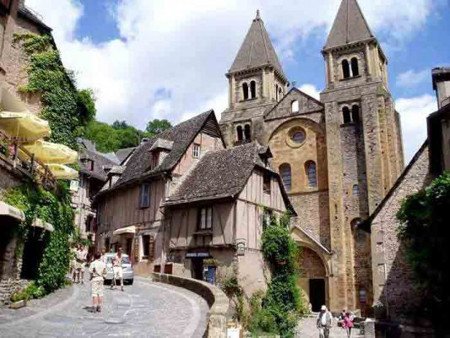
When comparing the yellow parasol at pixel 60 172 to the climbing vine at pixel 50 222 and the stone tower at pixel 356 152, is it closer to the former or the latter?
the climbing vine at pixel 50 222

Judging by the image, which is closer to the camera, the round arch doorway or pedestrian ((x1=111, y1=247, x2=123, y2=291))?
pedestrian ((x1=111, y1=247, x2=123, y2=291))

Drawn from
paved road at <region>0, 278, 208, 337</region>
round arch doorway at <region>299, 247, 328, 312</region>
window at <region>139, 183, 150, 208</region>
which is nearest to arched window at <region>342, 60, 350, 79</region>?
round arch doorway at <region>299, 247, 328, 312</region>

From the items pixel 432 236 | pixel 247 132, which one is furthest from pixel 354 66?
pixel 432 236

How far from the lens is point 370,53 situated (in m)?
37.5

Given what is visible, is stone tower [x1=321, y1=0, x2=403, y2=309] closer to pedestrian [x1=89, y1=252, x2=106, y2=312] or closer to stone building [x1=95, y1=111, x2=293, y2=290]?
stone building [x1=95, y1=111, x2=293, y2=290]

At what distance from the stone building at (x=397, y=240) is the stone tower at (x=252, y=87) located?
795 inches

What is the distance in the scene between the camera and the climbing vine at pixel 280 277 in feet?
75.1

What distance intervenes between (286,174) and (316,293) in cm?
952

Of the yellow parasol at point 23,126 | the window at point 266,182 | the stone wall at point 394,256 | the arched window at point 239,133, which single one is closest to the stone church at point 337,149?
the arched window at point 239,133

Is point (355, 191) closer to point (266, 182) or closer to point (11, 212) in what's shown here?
point (266, 182)

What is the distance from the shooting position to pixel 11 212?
11.3 m

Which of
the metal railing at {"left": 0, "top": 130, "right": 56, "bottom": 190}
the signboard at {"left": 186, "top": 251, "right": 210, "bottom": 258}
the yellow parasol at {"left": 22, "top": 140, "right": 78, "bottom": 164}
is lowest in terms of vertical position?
the signboard at {"left": 186, "top": 251, "right": 210, "bottom": 258}

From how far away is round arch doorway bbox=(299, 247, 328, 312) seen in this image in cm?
3301

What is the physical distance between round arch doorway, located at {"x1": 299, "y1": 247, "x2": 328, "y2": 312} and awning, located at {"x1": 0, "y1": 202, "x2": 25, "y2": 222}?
24145 mm
